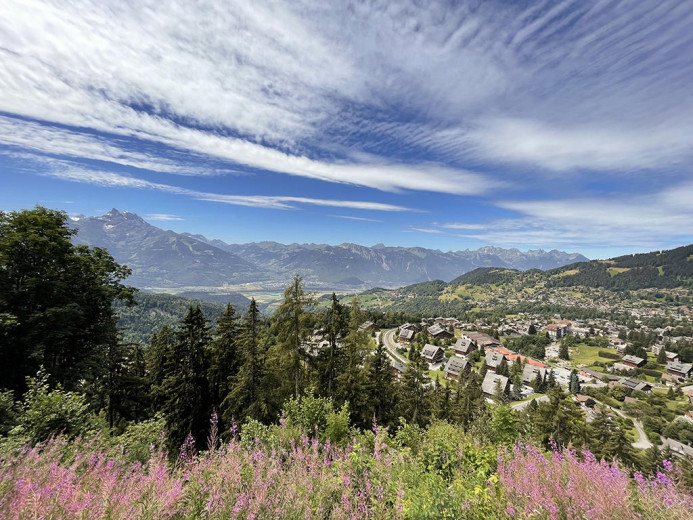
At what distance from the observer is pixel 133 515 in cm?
310

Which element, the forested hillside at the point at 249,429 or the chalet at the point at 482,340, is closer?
the forested hillside at the point at 249,429

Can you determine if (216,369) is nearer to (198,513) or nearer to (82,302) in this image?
(82,302)

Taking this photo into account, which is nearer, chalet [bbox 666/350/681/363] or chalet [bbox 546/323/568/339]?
chalet [bbox 666/350/681/363]

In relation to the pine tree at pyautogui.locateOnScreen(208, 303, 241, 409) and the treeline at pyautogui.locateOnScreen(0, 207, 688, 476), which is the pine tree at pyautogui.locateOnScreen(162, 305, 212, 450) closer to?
the treeline at pyautogui.locateOnScreen(0, 207, 688, 476)

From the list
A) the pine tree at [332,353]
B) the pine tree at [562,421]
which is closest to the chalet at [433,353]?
the pine tree at [562,421]

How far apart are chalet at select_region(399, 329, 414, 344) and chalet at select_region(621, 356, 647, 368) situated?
82204 mm

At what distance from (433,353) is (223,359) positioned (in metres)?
83.1

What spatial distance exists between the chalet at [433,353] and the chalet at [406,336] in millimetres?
6994

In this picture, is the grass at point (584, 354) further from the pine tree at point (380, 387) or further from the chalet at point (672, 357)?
the pine tree at point (380, 387)

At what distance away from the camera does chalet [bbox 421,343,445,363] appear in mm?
87900

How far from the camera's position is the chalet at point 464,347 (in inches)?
3764

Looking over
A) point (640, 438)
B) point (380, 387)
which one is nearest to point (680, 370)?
point (640, 438)

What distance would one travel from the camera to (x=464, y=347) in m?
96.9

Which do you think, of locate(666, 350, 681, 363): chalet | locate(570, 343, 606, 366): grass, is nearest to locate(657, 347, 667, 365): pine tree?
locate(666, 350, 681, 363): chalet
